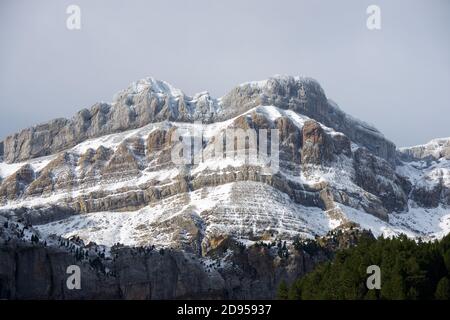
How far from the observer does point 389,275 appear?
154 meters

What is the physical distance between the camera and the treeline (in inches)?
5920

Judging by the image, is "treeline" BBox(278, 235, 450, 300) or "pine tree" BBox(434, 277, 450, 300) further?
"treeline" BBox(278, 235, 450, 300)

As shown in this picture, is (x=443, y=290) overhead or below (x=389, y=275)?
below

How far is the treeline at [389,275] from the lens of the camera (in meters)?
150

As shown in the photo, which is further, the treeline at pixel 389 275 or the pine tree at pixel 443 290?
the treeline at pixel 389 275

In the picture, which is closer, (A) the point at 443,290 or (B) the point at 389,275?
(A) the point at 443,290
